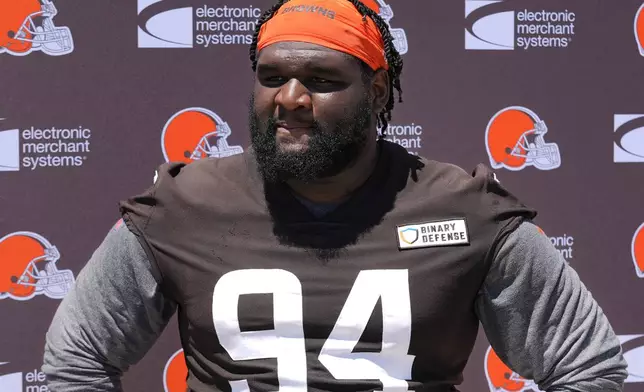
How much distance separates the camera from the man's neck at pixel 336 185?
4.43 feet

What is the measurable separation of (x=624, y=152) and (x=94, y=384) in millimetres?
1660

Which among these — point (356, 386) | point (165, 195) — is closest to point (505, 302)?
point (356, 386)

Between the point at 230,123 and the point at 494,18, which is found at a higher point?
the point at 494,18

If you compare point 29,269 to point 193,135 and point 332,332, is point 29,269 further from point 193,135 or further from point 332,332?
point 332,332

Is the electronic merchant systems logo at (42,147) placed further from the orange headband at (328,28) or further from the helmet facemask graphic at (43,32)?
the orange headband at (328,28)

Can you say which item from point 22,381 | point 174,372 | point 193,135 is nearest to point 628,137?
point 193,135

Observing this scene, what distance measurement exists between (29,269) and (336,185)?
108 cm

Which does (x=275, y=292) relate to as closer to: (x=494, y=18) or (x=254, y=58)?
(x=254, y=58)

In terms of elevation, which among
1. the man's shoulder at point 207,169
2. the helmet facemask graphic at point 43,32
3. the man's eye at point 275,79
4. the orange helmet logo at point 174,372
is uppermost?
the helmet facemask graphic at point 43,32

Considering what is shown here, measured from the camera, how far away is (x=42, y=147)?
1952mm

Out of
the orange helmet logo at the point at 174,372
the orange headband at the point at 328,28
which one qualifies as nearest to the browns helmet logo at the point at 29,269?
the orange helmet logo at the point at 174,372

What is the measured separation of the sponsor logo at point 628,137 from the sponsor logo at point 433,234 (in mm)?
1044

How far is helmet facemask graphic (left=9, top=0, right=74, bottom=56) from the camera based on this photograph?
1929 mm

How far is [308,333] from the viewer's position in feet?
4.19
